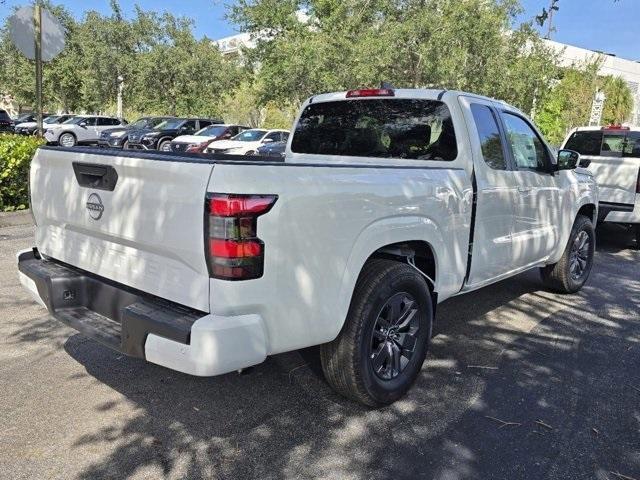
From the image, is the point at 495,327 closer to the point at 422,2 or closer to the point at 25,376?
the point at 25,376

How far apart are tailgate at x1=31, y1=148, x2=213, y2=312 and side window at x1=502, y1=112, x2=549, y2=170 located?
3.01 meters

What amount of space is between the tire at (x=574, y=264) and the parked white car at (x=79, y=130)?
73.1 feet

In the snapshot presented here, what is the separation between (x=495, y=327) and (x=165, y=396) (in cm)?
287

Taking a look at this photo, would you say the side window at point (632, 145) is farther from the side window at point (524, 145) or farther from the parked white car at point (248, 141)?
the parked white car at point (248, 141)

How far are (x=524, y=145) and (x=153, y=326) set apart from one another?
11.8 feet

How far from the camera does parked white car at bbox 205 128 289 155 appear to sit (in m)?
19.2

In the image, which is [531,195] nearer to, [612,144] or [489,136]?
[489,136]

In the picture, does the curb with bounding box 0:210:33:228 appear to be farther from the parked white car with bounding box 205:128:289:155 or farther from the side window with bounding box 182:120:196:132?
the side window with bounding box 182:120:196:132

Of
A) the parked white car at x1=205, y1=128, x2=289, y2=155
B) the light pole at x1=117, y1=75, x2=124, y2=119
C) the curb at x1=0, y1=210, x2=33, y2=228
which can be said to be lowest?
the curb at x1=0, y1=210, x2=33, y2=228

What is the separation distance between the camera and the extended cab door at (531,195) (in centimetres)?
461

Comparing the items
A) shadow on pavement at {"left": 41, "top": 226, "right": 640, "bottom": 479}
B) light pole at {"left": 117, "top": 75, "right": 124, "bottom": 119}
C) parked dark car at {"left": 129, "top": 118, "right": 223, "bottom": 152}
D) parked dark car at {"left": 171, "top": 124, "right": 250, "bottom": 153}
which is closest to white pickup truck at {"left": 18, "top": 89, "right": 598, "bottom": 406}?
shadow on pavement at {"left": 41, "top": 226, "right": 640, "bottom": 479}

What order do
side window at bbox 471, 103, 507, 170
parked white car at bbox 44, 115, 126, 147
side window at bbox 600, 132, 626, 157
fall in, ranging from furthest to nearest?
parked white car at bbox 44, 115, 126, 147, side window at bbox 600, 132, 626, 157, side window at bbox 471, 103, 507, 170

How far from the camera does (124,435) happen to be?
9.93ft

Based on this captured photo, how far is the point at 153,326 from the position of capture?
257 cm
